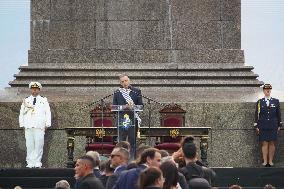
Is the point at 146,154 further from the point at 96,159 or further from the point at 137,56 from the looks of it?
the point at 137,56

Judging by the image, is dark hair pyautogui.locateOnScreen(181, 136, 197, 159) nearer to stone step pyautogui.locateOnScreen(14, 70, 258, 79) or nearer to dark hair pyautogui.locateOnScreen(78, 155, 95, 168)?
dark hair pyautogui.locateOnScreen(78, 155, 95, 168)

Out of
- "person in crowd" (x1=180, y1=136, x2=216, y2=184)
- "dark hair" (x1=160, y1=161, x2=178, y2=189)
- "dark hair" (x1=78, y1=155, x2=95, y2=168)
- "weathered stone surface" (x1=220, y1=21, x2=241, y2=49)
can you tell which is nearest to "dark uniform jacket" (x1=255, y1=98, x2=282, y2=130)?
"weathered stone surface" (x1=220, y1=21, x2=241, y2=49)

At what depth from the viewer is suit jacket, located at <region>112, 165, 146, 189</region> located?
42.3ft

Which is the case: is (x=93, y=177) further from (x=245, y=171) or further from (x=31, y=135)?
(x=31, y=135)

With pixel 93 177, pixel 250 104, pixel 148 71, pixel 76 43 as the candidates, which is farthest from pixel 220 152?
pixel 93 177

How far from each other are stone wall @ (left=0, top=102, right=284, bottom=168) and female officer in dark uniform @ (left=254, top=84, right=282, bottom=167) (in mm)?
495

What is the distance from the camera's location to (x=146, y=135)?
933 inches

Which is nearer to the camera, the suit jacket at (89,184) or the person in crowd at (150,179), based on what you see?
the person in crowd at (150,179)

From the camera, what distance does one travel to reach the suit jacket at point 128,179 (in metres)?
12.9

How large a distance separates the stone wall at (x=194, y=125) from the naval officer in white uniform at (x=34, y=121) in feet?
2.48

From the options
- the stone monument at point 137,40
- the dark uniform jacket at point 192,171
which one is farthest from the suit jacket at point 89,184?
the stone monument at point 137,40

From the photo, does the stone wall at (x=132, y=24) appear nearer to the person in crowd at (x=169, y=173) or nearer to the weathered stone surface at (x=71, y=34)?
the weathered stone surface at (x=71, y=34)

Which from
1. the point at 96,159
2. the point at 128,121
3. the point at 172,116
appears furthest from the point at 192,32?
the point at 96,159

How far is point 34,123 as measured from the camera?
24.7 meters
